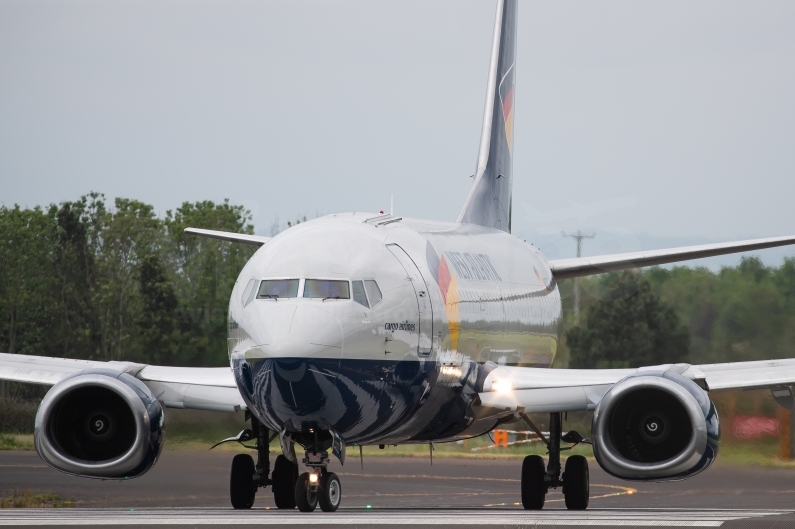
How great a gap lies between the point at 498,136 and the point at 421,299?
A: 12970 millimetres

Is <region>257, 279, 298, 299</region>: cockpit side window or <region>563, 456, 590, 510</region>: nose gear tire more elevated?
<region>257, 279, 298, 299</region>: cockpit side window

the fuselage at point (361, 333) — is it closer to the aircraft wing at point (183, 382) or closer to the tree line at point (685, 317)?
the aircraft wing at point (183, 382)

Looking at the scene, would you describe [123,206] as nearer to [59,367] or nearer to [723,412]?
[723,412]

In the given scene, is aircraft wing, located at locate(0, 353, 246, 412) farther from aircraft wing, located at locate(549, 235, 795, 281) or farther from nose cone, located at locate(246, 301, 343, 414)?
aircraft wing, located at locate(549, 235, 795, 281)

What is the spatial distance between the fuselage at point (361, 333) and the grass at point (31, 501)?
5.49 metres

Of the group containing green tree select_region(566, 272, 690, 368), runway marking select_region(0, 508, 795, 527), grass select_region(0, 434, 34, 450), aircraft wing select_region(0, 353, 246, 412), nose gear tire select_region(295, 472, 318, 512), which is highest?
green tree select_region(566, 272, 690, 368)

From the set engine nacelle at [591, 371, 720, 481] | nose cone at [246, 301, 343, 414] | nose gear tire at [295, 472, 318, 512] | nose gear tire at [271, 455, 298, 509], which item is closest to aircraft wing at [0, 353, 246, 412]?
nose gear tire at [271, 455, 298, 509]

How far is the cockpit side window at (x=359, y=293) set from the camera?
571 inches

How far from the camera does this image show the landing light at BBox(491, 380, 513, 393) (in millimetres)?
17969

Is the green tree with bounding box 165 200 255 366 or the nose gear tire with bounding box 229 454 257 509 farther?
the green tree with bounding box 165 200 255 366

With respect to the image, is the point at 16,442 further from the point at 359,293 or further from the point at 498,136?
the point at 359,293

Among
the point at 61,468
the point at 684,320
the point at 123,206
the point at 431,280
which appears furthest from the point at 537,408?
the point at 123,206

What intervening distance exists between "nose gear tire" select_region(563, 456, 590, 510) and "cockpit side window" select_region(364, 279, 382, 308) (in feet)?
17.3

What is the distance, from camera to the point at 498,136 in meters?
28.2
